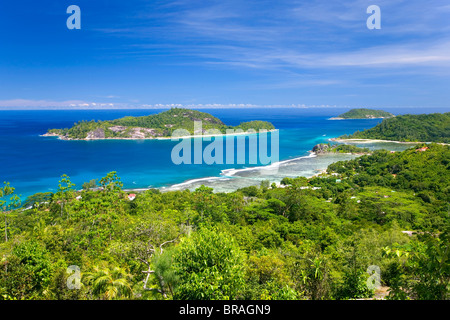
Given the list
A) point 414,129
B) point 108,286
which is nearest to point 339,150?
point 414,129

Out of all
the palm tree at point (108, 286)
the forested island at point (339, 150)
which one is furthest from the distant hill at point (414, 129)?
the palm tree at point (108, 286)

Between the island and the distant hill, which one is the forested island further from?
the island

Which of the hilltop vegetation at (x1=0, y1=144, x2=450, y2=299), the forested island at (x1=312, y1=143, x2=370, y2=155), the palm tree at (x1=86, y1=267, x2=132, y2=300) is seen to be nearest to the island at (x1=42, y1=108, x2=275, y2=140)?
the forested island at (x1=312, y1=143, x2=370, y2=155)

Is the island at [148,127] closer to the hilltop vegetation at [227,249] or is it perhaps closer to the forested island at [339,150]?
the forested island at [339,150]

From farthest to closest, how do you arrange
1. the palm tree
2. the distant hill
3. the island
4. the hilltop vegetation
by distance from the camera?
the island, the distant hill, the palm tree, the hilltop vegetation
